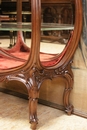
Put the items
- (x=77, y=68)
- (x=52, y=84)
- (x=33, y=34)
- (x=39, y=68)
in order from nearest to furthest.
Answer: (x=33, y=34) < (x=39, y=68) < (x=77, y=68) < (x=52, y=84)

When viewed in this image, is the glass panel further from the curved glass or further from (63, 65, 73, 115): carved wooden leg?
(63, 65, 73, 115): carved wooden leg

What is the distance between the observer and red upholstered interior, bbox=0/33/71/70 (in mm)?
1347

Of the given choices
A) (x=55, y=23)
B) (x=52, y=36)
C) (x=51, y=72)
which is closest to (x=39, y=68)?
(x=51, y=72)

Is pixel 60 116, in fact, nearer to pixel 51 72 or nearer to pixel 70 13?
pixel 51 72

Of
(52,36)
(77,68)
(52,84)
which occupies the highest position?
(52,36)

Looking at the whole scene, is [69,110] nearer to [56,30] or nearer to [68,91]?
[68,91]

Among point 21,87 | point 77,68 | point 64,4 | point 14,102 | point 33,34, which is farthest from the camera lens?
Result: point 21,87

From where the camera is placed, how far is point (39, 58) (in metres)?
1.17

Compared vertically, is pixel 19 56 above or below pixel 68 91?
above

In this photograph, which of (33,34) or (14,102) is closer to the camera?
(33,34)

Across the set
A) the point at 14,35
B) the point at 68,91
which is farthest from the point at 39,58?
the point at 14,35

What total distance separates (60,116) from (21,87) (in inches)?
19.2

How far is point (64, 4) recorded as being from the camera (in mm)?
1337

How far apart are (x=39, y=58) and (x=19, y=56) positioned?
422 millimetres
